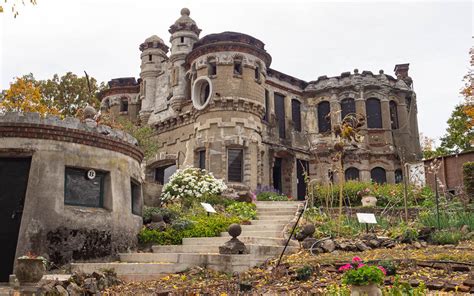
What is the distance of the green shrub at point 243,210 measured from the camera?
15742 millimetres

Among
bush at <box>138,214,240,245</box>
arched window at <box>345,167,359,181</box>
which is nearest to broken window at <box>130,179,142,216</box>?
bush at <box>138,214,240,245</box>

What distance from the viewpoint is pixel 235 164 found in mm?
22984

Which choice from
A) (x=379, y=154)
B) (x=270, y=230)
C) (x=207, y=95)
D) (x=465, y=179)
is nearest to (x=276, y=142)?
(x=207, y=95)

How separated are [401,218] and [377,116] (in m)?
16.5

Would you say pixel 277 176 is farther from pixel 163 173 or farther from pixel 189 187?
pixel 189 187

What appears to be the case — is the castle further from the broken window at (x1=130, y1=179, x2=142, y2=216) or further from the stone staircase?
the stone staircase

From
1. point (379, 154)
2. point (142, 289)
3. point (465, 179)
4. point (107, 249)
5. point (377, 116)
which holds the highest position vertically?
point (377, 116)

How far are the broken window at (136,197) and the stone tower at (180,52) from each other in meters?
13.6

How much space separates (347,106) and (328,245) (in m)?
20.7

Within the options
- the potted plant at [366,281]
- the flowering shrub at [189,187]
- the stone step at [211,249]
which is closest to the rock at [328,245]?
the stone step at [211,249]

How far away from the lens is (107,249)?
35.6ft

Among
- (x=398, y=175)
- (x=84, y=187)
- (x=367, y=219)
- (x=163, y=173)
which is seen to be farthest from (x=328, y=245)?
(x=398, y=175)

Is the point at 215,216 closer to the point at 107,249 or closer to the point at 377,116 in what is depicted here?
the point at 107,249

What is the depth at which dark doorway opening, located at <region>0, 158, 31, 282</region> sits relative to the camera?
31.1 feet
